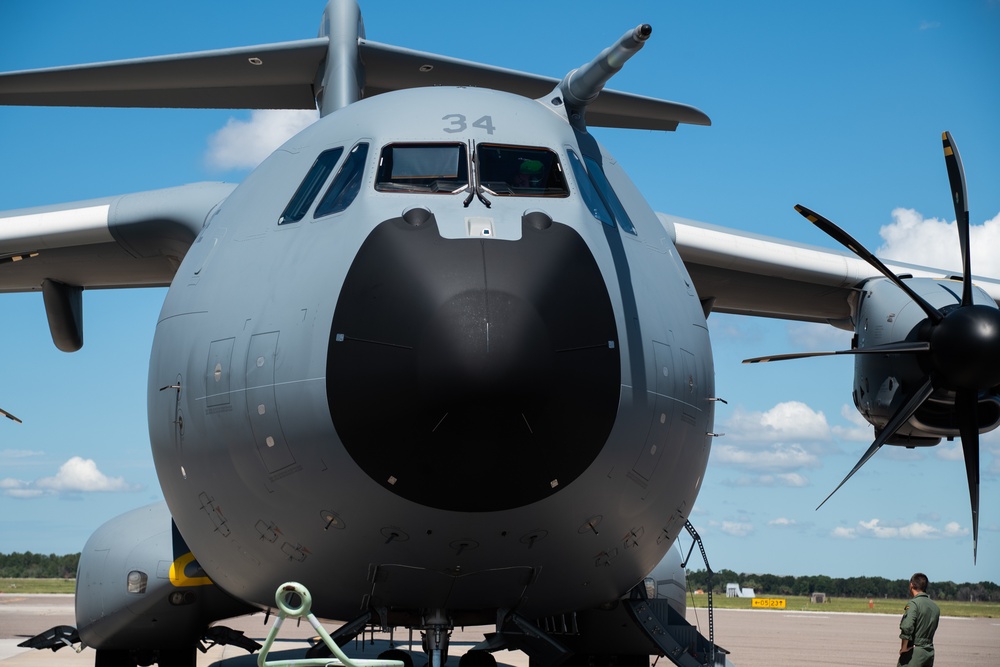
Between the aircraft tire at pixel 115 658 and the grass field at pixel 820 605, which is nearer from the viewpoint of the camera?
the aircraft tire at pixel 115 658

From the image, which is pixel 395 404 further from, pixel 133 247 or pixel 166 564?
pixel 133 247

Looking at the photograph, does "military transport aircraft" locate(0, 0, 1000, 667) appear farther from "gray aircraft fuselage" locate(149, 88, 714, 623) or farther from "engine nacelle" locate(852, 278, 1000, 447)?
"engine nacelle" locate(852, 278, 1000, 447)

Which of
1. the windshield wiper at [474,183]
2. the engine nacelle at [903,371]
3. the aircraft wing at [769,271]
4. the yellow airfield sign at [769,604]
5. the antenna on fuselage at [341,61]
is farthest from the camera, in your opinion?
the yellow airfield sign at [769,604]

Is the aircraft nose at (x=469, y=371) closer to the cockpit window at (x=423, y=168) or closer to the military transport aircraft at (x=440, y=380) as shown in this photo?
the military transport aircraft at (x=440, y=380)

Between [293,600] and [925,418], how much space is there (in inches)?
223

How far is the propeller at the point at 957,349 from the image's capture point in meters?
7.95

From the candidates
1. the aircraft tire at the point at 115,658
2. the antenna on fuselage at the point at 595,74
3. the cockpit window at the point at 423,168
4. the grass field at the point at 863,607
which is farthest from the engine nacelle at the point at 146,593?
the grass field at the point at 863,607

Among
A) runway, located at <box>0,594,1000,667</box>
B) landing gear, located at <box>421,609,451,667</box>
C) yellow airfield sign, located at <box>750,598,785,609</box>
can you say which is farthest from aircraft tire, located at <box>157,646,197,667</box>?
yellow airfield sign, located at <box>750,598,785,609</box>

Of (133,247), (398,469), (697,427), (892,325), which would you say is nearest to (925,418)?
(892,325)

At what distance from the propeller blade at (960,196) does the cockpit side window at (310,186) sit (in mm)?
5020

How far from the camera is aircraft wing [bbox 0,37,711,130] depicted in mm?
9773

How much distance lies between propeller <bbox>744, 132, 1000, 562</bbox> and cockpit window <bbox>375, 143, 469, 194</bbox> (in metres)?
3.42

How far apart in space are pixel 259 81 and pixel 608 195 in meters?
5.28

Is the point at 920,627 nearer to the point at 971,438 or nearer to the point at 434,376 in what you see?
the point at 971,438
